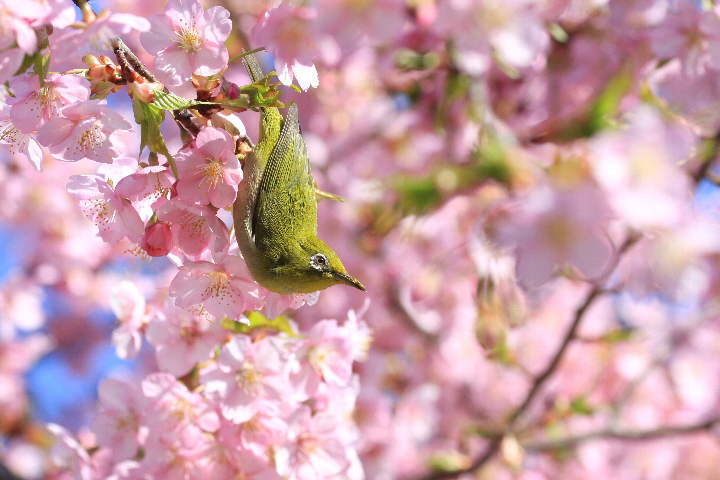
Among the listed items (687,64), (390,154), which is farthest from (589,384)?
(687,64)

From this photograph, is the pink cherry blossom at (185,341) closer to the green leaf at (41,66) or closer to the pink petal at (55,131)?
the pink petal at (55,131)

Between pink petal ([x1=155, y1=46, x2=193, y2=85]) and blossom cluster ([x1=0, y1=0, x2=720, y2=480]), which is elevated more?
pink petal ([x1=155, y1=46, x2=193, y2=85])

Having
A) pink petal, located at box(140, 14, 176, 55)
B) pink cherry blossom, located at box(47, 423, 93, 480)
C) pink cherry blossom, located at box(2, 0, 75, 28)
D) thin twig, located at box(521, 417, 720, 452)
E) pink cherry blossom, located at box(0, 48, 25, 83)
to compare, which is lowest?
thin twig, located at box(521, 417, 720, 452)

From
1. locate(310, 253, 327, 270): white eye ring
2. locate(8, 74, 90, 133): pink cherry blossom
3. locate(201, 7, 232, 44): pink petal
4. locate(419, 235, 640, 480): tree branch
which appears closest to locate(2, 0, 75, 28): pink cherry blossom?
locate(8, 74, 90, 133): pink cherry blossom

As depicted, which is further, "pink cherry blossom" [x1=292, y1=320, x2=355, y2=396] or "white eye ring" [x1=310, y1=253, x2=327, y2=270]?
"pink cherry blossom" [x1=292, y1=320, x2=355, y2=396]

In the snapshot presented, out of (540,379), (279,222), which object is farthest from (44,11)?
(540,379)

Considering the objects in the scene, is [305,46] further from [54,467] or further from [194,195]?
[54,467]

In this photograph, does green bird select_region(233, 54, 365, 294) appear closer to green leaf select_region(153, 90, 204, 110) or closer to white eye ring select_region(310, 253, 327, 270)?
white eye ring select_region(310, 253, 327, 270)
